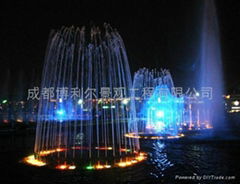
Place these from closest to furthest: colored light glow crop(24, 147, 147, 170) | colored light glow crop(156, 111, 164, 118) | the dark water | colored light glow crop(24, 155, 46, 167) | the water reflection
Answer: the dark water < the water reflection < colored light glow crop(24, 147, 147, 170) < colored light glow crop(24, 155, 46, 167) < colored light glow crop(156, 111, 164, 118)

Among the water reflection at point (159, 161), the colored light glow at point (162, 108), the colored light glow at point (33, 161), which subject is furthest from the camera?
the colored light glow at point (162, 108)

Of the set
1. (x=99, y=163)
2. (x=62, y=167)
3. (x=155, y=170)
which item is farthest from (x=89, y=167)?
(x=155, y=170)

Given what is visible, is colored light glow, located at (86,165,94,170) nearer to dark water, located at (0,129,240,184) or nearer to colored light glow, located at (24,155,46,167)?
dark water, located at (0,129,240,184)

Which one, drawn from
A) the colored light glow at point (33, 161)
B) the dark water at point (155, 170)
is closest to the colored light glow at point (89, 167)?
the dark water at point (155, 170)

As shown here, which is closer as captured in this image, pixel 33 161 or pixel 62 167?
pixel 62 167

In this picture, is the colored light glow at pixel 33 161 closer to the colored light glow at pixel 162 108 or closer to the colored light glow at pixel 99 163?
the colored light glow at pixel 99 163

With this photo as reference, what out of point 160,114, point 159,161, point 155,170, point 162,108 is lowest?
point 155,170

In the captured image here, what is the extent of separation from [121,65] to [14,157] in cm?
828

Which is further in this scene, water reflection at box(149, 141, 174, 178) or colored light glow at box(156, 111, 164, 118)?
colored light glow at box(156, 111, 164, 118)

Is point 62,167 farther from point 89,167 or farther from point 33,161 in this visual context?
point 33,161

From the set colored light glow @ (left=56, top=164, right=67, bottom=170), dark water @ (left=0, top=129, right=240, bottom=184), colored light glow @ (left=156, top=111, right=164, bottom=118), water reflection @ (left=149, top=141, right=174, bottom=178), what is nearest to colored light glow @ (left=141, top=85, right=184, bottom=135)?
colored light glow @ (left=156, top=111, right=164, bottom=118)

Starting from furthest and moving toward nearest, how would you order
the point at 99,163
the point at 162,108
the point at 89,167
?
the point at 162,108 → the point at 99,163 → the point at 89,167

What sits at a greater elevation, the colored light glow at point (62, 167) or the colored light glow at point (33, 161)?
the colored light glow at point (33, 161)

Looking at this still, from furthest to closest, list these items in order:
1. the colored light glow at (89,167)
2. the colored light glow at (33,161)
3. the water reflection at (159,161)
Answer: the colored light glow at (33,161)
the colored light glow at (89,167)
the water reflection at (159,161)
